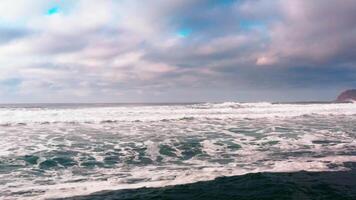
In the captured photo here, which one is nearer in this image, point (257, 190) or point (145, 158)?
point (257, 190)

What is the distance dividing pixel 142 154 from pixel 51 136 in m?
9.16

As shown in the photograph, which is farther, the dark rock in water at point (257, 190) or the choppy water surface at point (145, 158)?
the choppy water surface at point (145, 158)

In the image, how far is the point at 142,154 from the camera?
1577 centimetres

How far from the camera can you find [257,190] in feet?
31.0

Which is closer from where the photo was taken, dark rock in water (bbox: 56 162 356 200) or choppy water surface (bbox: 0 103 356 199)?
dark rock in water (bbox: 56 162 356 200)

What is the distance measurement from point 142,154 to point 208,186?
254 inches

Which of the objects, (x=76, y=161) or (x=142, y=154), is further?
(x=142, y=154)

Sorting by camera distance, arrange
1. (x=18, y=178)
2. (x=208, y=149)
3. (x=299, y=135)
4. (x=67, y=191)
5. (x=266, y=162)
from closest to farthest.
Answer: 1. (x=67, y=191)
2. (x=18, y=178)
3. (x=266, y=162)
4. (x=208, y=149)
5. (x=299, y=135)

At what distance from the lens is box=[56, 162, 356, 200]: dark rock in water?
895 cm

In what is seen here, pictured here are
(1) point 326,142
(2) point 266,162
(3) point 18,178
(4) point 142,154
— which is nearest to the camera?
Answer: (3) point 18,178

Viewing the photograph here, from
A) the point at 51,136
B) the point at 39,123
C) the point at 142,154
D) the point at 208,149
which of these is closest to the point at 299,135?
the point at 208,149

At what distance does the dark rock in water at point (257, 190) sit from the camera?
895 cm

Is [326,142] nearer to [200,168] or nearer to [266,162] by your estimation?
[266,162]

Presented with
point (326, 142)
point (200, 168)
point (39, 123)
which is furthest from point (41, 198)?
point (39, 123)
